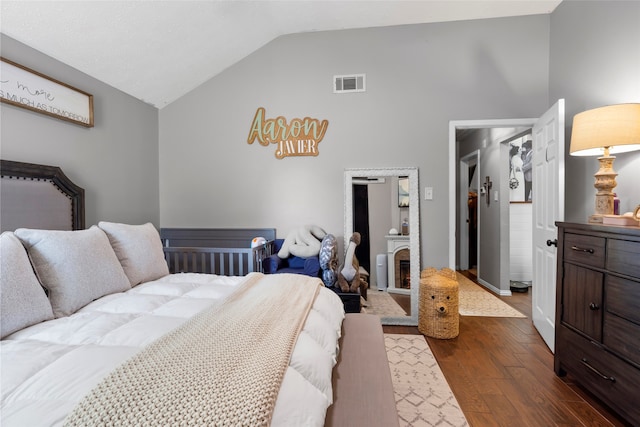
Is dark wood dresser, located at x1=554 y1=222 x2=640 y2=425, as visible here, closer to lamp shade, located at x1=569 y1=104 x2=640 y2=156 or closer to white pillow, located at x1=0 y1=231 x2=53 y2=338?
lamp shade, located at x1=569 y1=104 x2=640 y2=156

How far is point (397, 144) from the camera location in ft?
9.61

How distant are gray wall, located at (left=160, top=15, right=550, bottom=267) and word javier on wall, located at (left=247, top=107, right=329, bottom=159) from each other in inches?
2.8

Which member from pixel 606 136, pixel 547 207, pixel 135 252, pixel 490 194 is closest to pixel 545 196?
pixel 547 207

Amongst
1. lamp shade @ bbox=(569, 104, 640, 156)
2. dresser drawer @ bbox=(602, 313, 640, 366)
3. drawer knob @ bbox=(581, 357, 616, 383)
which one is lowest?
drawer knob @ bbox=(581, 357, 616, 383)

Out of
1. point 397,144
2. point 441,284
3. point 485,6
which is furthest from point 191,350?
point 485,6

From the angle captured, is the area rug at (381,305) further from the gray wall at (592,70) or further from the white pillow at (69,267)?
the white pillow at (69,267)

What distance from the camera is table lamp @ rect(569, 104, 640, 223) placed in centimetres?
158

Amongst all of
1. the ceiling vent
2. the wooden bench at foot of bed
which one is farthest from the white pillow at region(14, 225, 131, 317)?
the ceiling vent

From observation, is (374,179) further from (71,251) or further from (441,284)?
(71,251)

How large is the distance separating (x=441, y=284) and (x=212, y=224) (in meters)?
2.41

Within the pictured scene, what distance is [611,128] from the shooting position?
5.31 ft

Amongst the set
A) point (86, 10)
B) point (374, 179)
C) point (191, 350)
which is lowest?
point (191, 350)

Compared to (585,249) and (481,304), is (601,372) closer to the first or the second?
(585,249)

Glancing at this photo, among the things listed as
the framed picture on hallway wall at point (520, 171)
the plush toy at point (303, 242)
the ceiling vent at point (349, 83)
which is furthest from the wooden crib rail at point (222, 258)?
the framed picture on hallway wall at point (520, 171)
